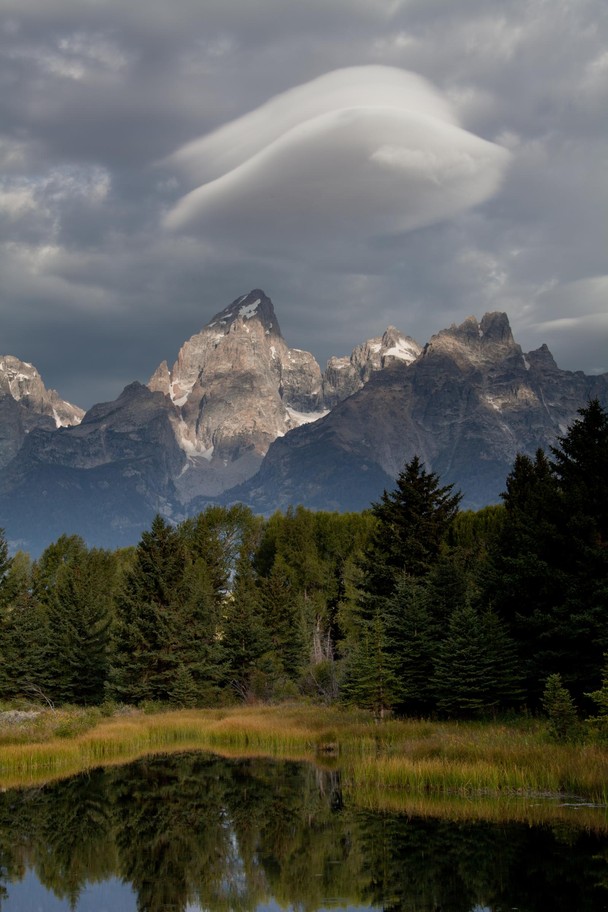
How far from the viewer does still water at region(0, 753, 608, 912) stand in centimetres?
2028

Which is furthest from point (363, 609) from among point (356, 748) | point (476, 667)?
point (356, 748)

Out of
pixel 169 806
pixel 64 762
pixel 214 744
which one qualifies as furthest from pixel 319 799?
pixel 214 744

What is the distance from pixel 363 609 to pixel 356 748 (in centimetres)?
2104

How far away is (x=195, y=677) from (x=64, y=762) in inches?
1164

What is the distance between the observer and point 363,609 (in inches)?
2409

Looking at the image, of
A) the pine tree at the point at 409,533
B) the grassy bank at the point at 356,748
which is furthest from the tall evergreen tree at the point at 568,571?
the pine tree at the point at 409,533

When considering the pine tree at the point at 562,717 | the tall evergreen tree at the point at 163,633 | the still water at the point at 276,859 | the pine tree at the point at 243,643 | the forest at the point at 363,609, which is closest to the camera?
the still water at the point at 276,859

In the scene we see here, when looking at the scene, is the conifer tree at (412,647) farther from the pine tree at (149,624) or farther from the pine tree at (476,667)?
the pine tree at (149,624)

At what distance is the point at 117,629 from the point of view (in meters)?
68.9

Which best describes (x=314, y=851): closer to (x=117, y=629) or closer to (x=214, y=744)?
(x=214, y=744)

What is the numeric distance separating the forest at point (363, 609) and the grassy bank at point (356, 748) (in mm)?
2539

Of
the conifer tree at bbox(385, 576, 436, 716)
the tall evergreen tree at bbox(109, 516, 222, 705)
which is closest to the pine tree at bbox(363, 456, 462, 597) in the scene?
the conifer tree at bbox(385, 576, 436, 716)

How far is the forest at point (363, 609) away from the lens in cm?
4156

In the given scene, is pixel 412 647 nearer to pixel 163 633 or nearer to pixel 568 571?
pixel 568 571
